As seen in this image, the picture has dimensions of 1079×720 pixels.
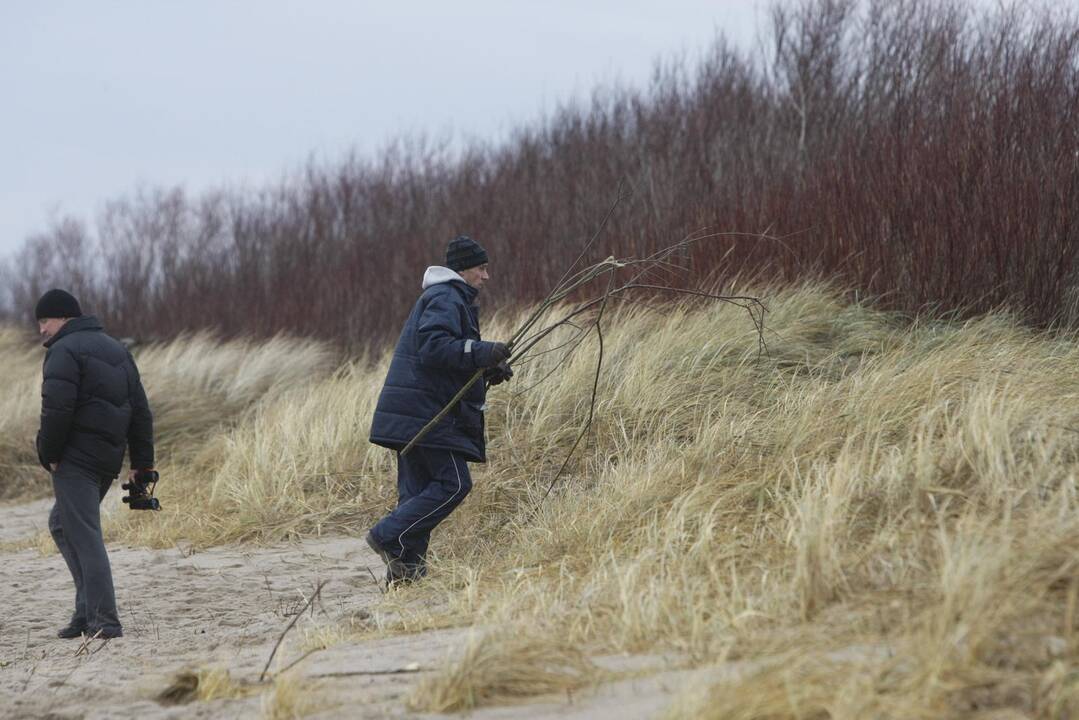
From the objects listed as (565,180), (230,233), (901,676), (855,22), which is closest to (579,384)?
(901,676)

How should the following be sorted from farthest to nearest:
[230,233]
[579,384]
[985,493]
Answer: [230,233] → [579,384] → [985,493]

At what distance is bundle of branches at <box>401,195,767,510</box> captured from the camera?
5375 mm

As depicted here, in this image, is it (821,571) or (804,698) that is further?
(821,571)

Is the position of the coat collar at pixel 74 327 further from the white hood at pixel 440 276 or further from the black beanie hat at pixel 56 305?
the white hood at pixel 440 276

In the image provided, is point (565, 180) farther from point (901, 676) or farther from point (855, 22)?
point (901, 676)

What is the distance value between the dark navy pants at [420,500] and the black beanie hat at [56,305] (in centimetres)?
160

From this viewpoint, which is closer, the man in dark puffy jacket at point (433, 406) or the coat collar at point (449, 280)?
the man in dark puffy jacket at point (433, 406)

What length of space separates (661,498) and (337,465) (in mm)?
3114

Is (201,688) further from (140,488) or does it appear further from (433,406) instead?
(140,488)

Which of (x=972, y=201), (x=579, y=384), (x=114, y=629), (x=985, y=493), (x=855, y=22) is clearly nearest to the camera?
(x=985, y=493)

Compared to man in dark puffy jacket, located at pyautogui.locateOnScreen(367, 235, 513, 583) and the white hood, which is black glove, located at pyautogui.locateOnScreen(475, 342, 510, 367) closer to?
man in dark puffy jacket, located at pyautogui.locateOnScreen(367, 235, 513, 583)

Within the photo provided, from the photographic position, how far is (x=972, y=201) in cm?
779

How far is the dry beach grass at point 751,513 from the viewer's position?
2.82 meters

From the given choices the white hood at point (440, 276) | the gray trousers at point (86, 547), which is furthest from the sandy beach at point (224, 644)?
the white hood at point (440, 276)
